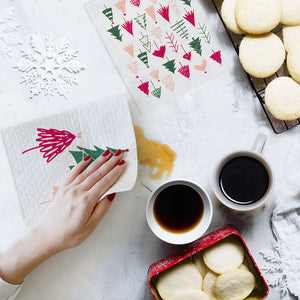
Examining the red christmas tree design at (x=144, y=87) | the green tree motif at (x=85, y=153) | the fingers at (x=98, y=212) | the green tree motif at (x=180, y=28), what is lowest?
the fingers at (x=98, y=212)

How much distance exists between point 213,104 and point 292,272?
0.39 meters

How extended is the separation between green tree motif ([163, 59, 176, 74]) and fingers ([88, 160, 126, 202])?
0.74ft

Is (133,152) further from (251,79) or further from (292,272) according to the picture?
(292,272)

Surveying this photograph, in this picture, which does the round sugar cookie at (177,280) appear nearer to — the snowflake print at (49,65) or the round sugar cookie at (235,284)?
the round sugar cookie at (235,284)

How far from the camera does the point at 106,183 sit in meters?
0.77

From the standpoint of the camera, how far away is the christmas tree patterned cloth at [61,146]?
2.60 ft

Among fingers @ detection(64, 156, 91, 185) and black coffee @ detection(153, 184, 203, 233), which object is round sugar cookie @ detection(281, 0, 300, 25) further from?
fingers @ detection(64, 156, 91, 185)

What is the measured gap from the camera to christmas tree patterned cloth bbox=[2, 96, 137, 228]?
31.2 inches

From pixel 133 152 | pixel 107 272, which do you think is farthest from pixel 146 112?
pixel 107 272

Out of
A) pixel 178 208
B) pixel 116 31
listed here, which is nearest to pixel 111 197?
pixel 178 208

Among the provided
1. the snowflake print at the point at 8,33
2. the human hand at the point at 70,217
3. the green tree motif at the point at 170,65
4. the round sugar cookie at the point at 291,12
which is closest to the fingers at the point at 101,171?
the human hand at the point at 70,217

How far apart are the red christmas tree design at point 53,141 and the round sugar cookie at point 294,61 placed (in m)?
0.46

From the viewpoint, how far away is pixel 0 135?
0.81 meters

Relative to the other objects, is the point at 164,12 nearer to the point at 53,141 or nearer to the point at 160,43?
the point at 160,43
